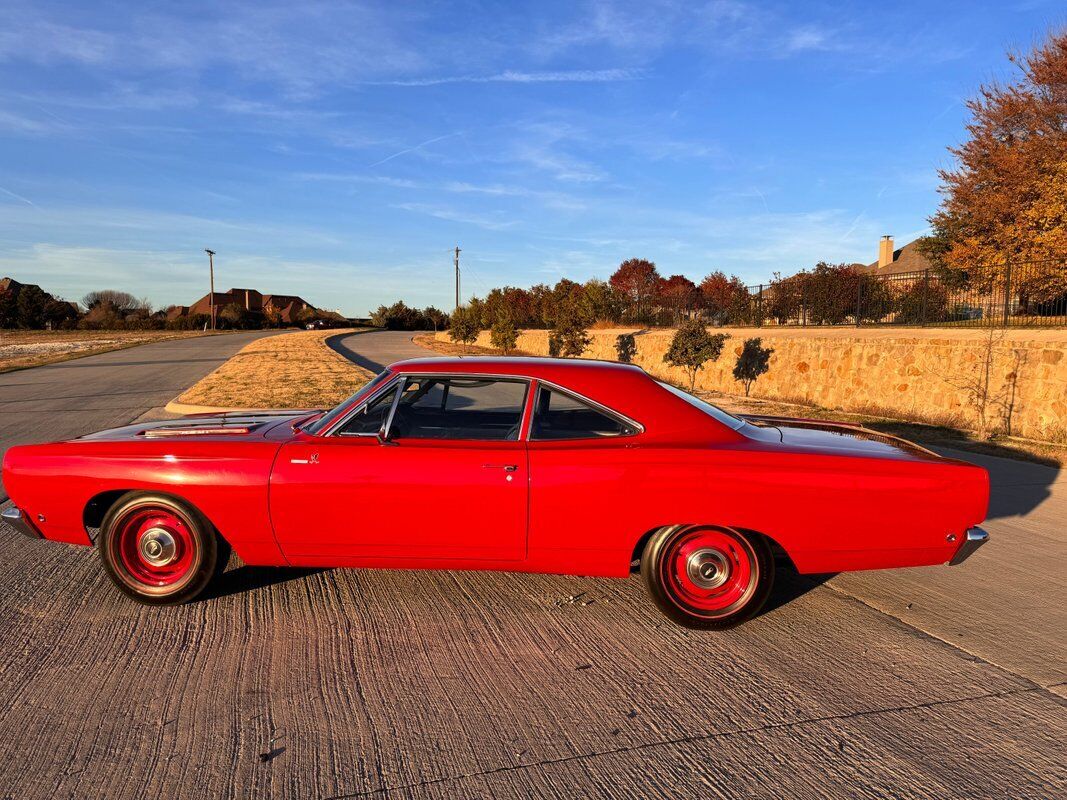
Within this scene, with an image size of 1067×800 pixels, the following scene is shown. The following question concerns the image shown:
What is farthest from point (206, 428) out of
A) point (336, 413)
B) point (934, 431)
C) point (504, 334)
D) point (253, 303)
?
point (253, 303)

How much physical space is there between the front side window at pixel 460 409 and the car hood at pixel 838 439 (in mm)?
1438

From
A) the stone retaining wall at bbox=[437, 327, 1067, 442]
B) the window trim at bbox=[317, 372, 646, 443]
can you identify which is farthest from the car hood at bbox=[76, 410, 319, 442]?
the stone retaining wall at bbox=[437, 327, 1067, 442]

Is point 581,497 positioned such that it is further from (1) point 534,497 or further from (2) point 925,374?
(2) point 925,374

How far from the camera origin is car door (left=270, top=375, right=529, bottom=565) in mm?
3486

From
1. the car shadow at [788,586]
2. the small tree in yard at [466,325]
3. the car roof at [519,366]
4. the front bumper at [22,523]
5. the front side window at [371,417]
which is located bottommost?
the car shadow at [788,586]

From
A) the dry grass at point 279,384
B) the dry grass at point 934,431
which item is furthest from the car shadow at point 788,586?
the dry grass at point 279,384

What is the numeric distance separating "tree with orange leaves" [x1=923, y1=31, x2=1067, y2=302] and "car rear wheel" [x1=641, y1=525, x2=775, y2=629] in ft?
53.1

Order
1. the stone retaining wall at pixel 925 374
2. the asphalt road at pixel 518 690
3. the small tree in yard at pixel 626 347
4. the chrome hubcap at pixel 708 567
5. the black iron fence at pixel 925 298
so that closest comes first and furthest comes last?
the asphalt road at pixel 518 690 < the chrome hubcap at pixel 708 567 < the stone retaining wall at pixel 925 374 < the black iron fence at pixel 925 298 < the small tree in yard at pixel 626 347

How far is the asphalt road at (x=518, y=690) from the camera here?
7.80ft

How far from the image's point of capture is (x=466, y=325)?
4162cm

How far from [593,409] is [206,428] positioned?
7.59ft

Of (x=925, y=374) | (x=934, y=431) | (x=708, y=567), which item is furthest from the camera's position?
(x=925, y=374)

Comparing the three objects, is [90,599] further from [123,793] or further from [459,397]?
[459,397]

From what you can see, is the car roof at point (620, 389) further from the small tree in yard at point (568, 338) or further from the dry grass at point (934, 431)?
the small tree in yard at point (568, 338)
